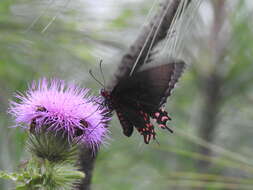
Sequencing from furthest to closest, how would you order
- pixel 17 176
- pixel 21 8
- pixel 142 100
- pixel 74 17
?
pixel 74 17
pixel 21 8
pixel 142 100
pixel 17 176

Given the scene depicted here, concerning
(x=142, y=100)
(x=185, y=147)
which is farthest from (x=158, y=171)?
(x=142, y=100)

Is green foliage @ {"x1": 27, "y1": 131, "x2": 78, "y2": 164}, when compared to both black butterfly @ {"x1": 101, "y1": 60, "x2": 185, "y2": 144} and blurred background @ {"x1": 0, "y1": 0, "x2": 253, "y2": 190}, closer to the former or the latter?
blurred background @ {"x1": 0, "y1": 0, "x2": 253, "y2": 190}

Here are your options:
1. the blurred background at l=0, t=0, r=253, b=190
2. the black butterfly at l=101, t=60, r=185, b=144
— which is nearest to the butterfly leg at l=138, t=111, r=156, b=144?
the black butterfly at l=101, t=60, r=185, b=144

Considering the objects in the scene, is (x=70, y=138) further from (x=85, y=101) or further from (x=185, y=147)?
(x=185, y=147)

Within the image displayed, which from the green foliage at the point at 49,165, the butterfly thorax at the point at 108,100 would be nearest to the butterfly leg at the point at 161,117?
the butterfly thorax at the point at 108,100

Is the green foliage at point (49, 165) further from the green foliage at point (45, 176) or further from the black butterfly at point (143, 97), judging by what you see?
the black butterfly at point (143, 97)

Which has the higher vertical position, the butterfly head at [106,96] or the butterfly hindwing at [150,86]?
the butterfly hindwing at [150,86]
